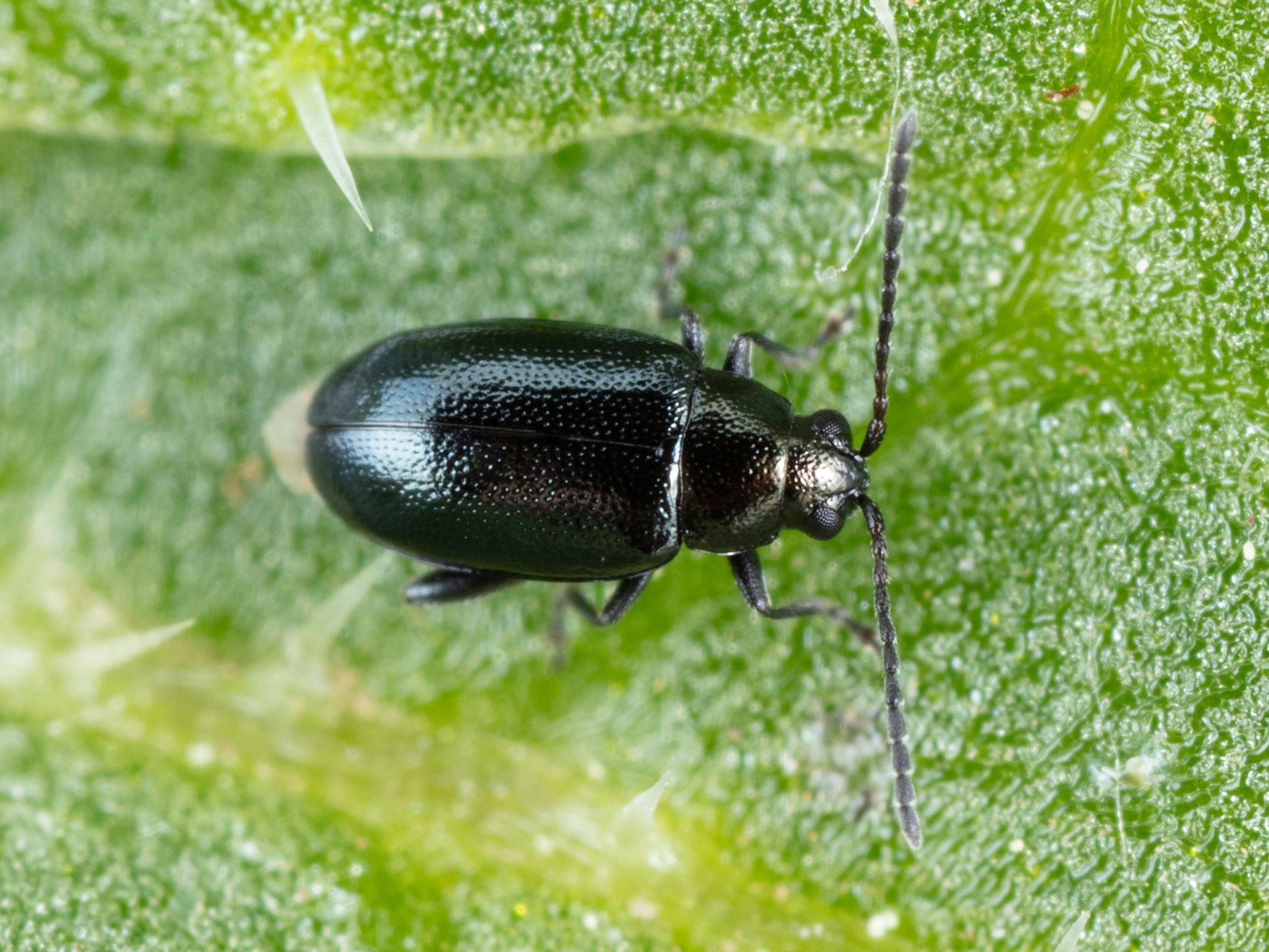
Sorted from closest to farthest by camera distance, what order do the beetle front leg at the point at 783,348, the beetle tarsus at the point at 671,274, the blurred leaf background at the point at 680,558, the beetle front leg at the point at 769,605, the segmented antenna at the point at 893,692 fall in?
1. the blurred leaf background at the point at 680,558
2. the segmented antenna at the point at 893,692
3. the beetle front leg at the point at 769,605
4. the beetle front leg at the point at 783,348
5. the beetle tarsus at the point at 671,274

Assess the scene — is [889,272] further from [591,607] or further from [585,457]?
[591,607]

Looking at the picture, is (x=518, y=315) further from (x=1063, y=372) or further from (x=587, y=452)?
(x=1063, y=372)

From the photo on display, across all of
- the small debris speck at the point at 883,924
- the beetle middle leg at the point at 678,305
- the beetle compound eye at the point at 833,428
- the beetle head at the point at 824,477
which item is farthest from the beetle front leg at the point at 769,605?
the small debris speck at the point at 883,924

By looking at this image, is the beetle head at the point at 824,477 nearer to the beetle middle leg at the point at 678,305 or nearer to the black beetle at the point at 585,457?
the black beetle at the point at 585,457

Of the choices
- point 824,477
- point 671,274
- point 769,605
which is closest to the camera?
point 824,477

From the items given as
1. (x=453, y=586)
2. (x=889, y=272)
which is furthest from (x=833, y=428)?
(x=453, y=586)

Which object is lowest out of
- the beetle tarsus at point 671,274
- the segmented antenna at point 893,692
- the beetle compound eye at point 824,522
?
the segmented antenna at point 893,692

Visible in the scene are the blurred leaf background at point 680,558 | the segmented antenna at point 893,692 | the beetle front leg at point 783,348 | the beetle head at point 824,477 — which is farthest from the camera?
the beetle front leg at point 783,348
